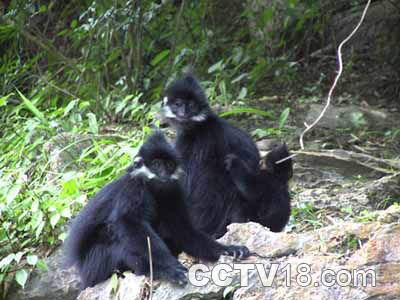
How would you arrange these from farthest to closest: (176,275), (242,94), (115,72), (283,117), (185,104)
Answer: (115,72)
(242,94)
(283,117)
(185,104)
(176,275)

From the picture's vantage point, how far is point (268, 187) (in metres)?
5.20

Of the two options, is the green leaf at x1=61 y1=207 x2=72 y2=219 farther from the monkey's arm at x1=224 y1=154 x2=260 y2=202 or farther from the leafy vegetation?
the monkey's arm at x1=224 y1=154 x2=260 y2=202

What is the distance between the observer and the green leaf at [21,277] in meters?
4.82

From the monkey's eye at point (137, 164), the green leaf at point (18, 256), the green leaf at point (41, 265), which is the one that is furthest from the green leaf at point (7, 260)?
the monkey's eye at point (137, 164)

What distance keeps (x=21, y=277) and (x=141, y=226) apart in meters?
1.10

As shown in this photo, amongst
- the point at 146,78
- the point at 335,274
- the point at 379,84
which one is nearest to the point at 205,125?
the point at 335,274

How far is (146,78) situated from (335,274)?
15.3 ft

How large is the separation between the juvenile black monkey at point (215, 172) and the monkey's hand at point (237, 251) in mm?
1008

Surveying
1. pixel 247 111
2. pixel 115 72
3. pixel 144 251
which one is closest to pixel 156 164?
pixel 144 251

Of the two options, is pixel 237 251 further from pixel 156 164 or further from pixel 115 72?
pixel 115 72

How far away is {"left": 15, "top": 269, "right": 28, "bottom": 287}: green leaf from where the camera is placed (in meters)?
4.82

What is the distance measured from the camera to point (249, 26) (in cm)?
849

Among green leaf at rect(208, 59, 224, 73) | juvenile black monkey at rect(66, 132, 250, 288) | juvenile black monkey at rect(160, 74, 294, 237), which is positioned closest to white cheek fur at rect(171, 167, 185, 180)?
juvenile black monkey at rect(66, 132, 250, 288)

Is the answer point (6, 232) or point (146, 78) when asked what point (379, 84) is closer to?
point (146, 78)
